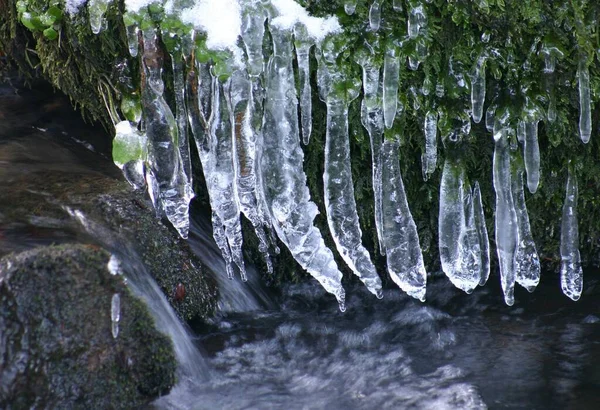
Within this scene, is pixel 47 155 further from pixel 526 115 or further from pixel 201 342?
pixel 526 115

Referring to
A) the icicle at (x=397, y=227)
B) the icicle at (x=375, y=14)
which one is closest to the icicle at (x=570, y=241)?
the icicle at (x=397, y=227)

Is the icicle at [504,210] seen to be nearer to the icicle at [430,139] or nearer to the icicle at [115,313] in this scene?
the icicle at [430,139]

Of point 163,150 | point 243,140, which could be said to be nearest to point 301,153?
point 243,140

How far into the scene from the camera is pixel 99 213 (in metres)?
3.26

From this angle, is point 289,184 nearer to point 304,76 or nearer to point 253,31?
point 304,76

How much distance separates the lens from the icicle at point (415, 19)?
10.3 feet

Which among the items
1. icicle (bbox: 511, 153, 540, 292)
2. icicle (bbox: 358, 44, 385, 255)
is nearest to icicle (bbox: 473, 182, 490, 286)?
icicle (bbox: 511, 153, 540, 292)

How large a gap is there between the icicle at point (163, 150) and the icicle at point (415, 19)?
1121 millimetres

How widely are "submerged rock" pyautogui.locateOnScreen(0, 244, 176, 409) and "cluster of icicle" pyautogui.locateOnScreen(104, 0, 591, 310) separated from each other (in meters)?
0.73

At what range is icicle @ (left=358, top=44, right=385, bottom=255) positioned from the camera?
319 cm

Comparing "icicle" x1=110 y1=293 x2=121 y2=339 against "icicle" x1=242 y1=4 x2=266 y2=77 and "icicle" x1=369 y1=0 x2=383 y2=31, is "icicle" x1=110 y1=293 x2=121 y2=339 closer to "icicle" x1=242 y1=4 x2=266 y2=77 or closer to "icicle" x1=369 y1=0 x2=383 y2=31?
"icicle" x1=242 y1=4 x2=266 y2=77

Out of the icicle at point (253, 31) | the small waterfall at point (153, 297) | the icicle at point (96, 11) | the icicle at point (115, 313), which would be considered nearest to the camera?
the icicle at point (115, 313)

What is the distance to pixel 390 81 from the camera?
3.14m

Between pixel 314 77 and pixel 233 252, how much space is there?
2.94 ft
